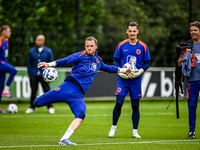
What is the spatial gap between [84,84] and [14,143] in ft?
5.43

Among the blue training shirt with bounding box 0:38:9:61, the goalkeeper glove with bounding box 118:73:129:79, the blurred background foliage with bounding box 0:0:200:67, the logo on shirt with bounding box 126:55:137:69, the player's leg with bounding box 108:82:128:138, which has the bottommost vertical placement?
the player's leg with bounding box 108:82:128:138

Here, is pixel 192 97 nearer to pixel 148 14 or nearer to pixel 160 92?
pixel 160 92

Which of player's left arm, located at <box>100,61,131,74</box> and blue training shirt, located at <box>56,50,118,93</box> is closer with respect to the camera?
blue training shirt, located at <box>56,50,118,93</box>

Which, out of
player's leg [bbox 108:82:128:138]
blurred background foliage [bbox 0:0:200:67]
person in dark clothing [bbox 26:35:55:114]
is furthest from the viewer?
blurred background foliage [bbox 0:0:200:67]

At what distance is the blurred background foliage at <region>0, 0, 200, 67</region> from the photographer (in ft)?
63.3

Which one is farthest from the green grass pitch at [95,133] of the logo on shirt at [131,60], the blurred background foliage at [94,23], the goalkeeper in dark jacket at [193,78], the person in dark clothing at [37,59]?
the blurred background foliage at [94,23]

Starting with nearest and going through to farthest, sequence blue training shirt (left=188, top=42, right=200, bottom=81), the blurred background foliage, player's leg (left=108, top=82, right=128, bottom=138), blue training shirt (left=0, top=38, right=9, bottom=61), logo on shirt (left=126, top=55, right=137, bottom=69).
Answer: blue training shirt (left=188, top=42, right=200, bottom=81) < player's leg (left=108, top=82, right=128, bottom=138) < logo on shirt (left=126, top=55, right=137, bottom=69) < blue training shirt (left=0, top=38, right=9, bottom=61) < the blurred background foliage

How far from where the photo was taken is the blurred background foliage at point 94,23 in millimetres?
19281

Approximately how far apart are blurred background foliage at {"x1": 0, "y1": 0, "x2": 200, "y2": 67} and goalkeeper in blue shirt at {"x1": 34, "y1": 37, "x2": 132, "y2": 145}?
10.9 meters

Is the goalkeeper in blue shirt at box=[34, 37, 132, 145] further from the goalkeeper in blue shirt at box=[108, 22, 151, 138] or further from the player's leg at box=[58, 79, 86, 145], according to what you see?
the goalkeeper in blue shirt at box=[108, 22, 151, 138]

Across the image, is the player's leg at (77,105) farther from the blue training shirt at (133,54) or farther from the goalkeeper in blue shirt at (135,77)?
the blue training shirt at (133,54)

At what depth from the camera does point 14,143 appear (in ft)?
23.8

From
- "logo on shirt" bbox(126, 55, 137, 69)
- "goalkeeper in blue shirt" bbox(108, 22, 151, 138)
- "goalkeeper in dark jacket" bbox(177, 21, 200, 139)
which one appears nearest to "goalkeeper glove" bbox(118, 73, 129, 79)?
"goalkeeper in blue shirt" bbox(108, 22, 151, 138)

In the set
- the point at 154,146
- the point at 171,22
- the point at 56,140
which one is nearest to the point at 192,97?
the point at 154,146
